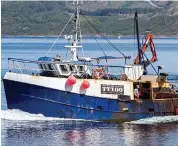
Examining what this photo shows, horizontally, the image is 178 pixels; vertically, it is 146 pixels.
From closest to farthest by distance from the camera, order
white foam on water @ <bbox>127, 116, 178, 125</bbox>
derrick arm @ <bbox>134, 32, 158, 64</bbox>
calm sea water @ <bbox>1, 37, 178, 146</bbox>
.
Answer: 1. calm sea water @ <bbox>1, 37, 178, 146</bbox>
2. white foam on water @ <bbox>127, 116, 178, 125</bbox>
3. derrick arm @ <bbox>134, 32, 158, 64</bbox>

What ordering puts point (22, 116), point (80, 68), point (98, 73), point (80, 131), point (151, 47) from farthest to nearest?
point (151, 47) → point (98, 73) → point (80, 68) → point (22, 116) → point (80, 131)

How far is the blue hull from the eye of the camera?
163 feet

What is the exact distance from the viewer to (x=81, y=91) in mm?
49938

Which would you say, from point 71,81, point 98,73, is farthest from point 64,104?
point 98,73

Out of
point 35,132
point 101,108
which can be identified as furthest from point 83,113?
point 35,132

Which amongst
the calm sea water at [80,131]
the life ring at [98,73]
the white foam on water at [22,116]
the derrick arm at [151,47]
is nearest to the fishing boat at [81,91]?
→ the life ring at [98,73]

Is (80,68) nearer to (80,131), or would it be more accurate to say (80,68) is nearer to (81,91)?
(81,91)

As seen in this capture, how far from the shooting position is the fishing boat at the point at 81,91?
163ft

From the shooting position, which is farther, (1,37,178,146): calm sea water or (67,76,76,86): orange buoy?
(67,76,76,86): orange buoy

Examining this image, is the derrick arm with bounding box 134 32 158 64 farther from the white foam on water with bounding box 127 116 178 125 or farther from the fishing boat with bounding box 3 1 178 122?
the white foam on water with bounding box 127 116 178 125

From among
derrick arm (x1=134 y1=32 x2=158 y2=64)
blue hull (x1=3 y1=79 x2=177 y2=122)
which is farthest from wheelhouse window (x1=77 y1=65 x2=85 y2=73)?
derrick arm (x1=134 y1=32 x2=158 y2=64)

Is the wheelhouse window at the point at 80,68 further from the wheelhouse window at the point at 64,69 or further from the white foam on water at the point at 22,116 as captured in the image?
the white foam on water at the point at 22,116

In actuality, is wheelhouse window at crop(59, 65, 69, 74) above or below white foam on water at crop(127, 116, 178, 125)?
A: above

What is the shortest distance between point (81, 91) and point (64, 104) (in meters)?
1.31
